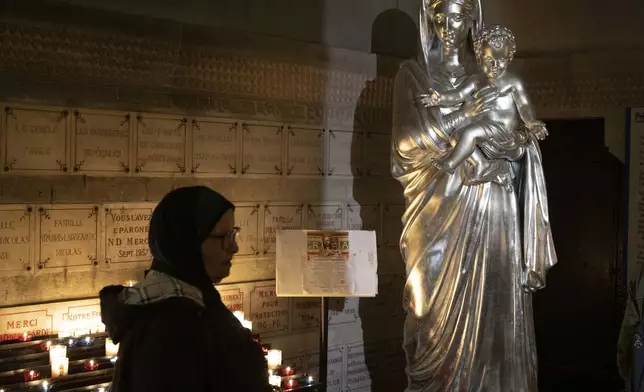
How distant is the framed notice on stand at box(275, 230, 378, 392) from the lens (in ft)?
11.9

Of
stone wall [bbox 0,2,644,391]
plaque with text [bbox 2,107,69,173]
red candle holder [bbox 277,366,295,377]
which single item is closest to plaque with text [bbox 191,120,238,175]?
stone wall [bbox 0,2,644,391]

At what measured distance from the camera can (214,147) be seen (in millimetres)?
3957

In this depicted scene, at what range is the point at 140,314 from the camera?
5.48 feet

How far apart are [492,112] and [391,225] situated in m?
1.41

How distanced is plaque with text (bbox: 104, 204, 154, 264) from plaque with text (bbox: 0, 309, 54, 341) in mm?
397

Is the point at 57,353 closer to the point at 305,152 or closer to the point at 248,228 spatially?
the point at 248,228

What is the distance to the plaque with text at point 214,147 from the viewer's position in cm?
388

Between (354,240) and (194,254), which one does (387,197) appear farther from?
(194,254)

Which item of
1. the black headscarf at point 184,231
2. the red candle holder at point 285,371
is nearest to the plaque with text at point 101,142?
the red candle holder at point 285,371

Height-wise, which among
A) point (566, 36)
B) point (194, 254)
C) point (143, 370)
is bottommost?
point (143, 370)

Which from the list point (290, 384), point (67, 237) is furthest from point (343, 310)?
point (67, 237)

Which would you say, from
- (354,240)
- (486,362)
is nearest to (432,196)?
(354,240)

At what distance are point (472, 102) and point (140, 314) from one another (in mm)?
2450

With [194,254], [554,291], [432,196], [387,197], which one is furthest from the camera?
[554,291]
